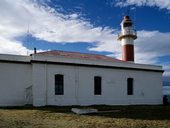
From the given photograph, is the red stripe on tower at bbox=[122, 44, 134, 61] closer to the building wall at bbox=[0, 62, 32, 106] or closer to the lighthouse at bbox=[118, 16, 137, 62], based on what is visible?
the lighthouse at bbox=[118, 16, 137, 62]

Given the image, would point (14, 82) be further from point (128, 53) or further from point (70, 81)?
point (128, 53)

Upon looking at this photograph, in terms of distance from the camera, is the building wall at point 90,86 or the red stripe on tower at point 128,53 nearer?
the building wall at point 90,86

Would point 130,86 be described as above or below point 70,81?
below

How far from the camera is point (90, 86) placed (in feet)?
76.0

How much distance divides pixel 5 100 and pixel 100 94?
7.47 metres

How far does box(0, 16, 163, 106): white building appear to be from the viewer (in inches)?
821

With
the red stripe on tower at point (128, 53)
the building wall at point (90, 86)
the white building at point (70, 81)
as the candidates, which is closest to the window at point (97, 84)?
the white building at point (70, 81)

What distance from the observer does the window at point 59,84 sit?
21.9m

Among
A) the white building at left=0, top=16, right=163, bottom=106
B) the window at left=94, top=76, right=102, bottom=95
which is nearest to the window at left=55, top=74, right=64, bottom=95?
the white building at left=0, top=16, right=163, bottom=106

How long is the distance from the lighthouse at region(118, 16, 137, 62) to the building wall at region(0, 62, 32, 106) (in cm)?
1198

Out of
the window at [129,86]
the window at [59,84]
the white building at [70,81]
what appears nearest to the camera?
the white building at [70,81]

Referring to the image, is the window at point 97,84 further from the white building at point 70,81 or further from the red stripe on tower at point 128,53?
the red stripe on tower at point 128,53

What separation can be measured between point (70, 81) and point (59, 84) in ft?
2.92

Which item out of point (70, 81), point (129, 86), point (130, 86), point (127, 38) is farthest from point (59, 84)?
point (127, 38)
